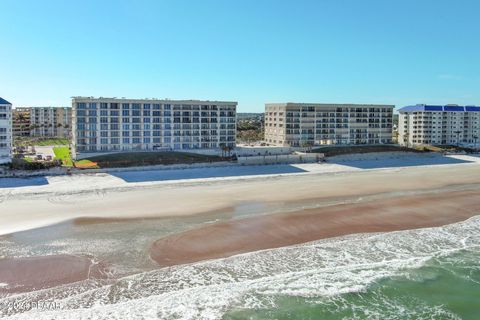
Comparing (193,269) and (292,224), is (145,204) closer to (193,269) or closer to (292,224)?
(292,224)

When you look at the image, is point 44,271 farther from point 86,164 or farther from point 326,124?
point 326,124

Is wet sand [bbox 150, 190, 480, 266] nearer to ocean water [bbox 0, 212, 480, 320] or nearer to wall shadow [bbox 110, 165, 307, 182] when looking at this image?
ocean water [bbox 0, 212, 480, 320]

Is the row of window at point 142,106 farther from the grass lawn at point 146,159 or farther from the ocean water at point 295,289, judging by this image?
the ocean water at point 295,289

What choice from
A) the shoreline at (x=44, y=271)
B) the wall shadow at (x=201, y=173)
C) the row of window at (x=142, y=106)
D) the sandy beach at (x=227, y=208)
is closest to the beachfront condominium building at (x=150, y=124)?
the row of window at (x=142, y=106)

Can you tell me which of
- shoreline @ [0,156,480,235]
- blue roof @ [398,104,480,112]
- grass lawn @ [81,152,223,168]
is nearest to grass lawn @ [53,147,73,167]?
grass lawn @ [81,152,223,168]

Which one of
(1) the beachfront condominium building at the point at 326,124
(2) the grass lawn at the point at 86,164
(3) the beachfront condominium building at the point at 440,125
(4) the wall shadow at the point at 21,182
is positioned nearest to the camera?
(4) the wall shadow at the point at 21,182

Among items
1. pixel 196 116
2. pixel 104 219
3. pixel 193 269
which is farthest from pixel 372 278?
pixel 196 116
